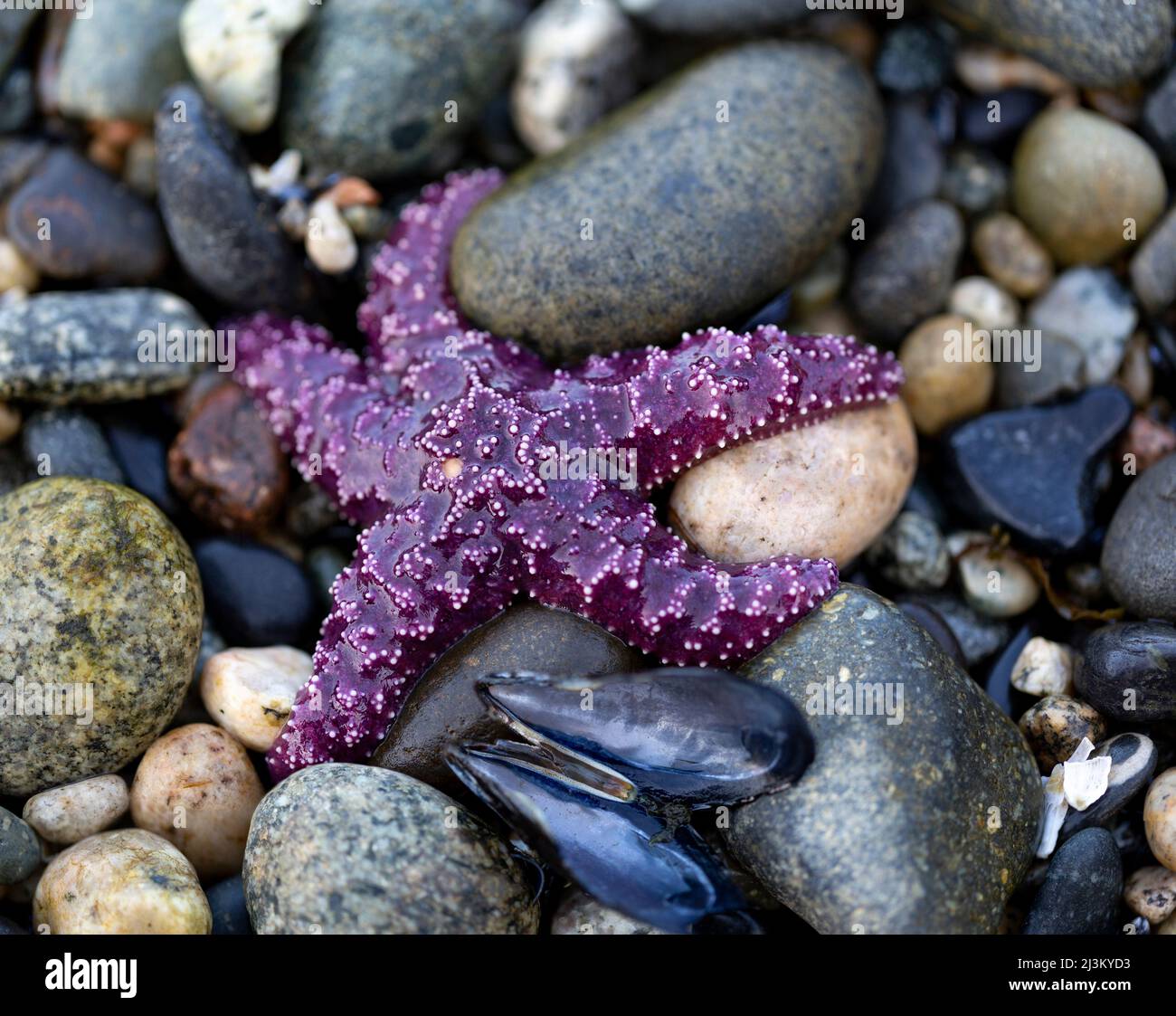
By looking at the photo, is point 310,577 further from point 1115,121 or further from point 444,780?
point 1115,121

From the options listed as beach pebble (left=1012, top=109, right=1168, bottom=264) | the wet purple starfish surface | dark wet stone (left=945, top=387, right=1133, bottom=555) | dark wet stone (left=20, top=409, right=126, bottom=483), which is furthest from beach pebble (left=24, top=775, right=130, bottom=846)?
beach pebble (left=1012, top=109, right=1168, bottom=264)

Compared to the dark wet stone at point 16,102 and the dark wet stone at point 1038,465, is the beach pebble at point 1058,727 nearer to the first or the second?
the dark wet stone at point 1038,465

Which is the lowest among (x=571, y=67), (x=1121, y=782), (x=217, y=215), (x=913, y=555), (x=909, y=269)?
(x=1121, y=782)

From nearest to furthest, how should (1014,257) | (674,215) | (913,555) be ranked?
(674,215) → (913,555) → (1014,257)

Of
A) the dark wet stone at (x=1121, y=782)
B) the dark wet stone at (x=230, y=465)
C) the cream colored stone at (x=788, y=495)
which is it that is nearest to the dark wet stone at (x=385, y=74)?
the dark wet stone at (x=230, y=465)

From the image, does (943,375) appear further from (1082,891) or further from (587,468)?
Answer: (1082,891)

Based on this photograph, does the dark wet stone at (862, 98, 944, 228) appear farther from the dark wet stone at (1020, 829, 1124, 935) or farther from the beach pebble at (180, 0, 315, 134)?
the dark wet stone at (1020, 829, 1124, 935)

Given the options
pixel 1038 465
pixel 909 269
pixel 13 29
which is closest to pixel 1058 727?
pixel 1038 465
